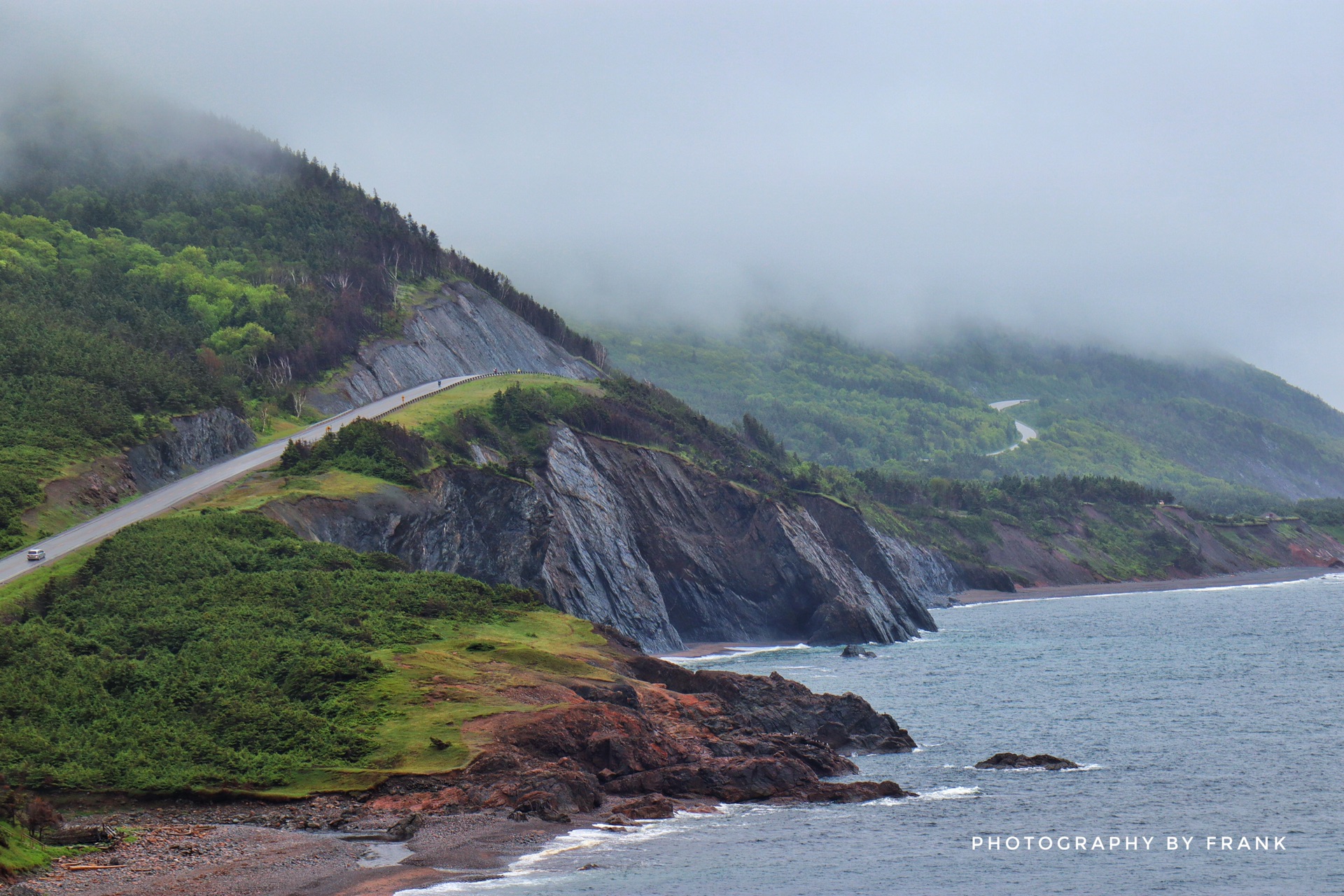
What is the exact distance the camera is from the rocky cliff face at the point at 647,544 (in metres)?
92.8

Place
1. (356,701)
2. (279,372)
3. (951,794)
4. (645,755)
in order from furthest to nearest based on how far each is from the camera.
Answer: (279,372), (645,755), (356,701), (951,794)

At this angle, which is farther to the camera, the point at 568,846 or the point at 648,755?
the point at 648,755

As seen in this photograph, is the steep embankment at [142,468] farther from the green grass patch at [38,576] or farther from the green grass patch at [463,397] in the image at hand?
the green grass patch at [463,397]

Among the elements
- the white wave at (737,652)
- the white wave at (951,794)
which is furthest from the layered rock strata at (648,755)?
the white wave at (737,652)

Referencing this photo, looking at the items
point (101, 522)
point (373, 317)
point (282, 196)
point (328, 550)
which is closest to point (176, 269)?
point (373, 317)

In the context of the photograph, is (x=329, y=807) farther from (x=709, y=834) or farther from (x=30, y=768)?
(x=709, y=834)

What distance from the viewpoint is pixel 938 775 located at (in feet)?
182

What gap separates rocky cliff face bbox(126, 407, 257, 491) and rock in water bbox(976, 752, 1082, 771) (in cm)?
6638

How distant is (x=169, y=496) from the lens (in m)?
86.6

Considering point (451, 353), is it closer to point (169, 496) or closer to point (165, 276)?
point (165, 276)

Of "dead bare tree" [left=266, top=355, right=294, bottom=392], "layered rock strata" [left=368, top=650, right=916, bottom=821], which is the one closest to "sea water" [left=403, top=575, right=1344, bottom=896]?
"layered rock strata" [left=368, top=650, right=916, bottom=821]

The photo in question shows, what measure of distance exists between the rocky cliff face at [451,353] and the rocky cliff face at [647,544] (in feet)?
92.4

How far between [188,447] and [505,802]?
6512 cm

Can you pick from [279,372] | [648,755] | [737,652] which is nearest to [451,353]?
[279,372]
